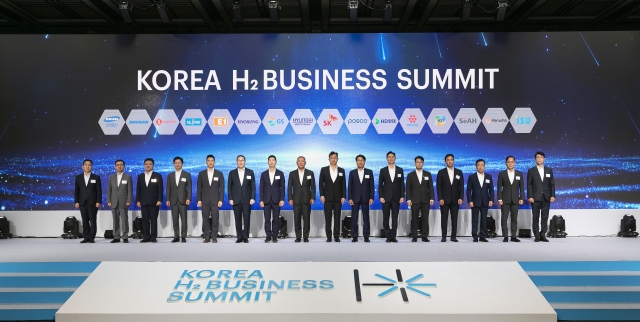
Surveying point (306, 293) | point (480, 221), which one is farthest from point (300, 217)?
point (306, 293)

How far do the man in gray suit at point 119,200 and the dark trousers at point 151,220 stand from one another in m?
0.28

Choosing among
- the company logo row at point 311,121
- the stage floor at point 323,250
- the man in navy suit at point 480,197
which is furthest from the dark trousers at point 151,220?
the man in navy suit at point 480,197

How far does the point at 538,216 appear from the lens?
8703 millimetres

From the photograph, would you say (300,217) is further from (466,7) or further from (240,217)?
(466,7)

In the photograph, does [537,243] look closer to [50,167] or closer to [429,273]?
[429,273]

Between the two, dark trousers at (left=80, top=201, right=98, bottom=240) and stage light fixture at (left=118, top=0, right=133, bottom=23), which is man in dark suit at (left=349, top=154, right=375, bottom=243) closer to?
dark trousers at (left=80, top=201, right=98, bottom=240)

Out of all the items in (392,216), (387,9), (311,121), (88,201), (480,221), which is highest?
(387,9)

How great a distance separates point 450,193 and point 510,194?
101 cm

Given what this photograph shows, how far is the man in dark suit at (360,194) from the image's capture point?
8586 millimetres

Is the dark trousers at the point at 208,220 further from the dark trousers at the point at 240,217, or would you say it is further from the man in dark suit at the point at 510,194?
the man in dark suit at the point at 510,194

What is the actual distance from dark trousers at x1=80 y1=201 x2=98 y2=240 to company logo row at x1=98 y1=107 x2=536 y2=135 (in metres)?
1.56

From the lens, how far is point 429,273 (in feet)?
15.4

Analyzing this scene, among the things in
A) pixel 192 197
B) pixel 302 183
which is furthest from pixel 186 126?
pixel 302 183

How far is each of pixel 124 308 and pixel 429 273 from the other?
2697mm
